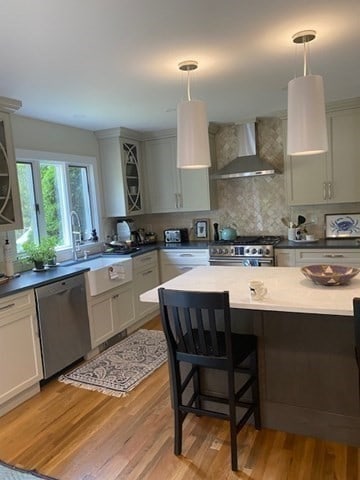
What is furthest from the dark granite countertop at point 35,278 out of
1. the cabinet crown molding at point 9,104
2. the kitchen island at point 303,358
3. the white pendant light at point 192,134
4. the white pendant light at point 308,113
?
the white pendant light at point 308,113

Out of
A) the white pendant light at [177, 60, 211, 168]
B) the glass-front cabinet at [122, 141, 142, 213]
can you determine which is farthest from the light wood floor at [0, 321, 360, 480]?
the glass-front cabinet at [122, 141, 142, 213]

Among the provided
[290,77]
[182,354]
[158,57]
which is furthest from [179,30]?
[182,354]

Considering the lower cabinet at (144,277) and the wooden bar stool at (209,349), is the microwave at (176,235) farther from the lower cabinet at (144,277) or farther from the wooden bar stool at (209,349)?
the wooden bar stool at (209,349)

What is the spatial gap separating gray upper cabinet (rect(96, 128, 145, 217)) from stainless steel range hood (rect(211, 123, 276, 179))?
3.75ft

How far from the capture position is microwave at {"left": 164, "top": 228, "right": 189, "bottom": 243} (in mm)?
5328

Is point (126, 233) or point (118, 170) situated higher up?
point (118, 170)

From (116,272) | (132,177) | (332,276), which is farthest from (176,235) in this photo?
(332,276)

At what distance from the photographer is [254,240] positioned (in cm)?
470

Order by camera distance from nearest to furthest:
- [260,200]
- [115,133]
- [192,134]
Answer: [192,134]
[115,133]
[260,200]

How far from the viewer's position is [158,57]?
2523 millimetres

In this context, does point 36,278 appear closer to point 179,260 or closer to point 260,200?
point 179,260

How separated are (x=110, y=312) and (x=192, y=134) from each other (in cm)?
225

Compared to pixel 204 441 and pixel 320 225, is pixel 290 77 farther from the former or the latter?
pixel 204 441

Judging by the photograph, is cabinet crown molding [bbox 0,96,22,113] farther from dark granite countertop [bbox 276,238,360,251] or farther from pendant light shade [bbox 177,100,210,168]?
dark granite countertop [bbox 276,238,360,251]
